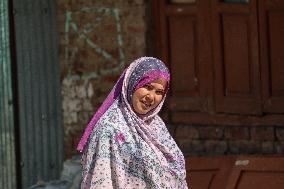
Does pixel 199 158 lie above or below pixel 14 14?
below

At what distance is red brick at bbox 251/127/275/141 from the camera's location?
8227 millimetres

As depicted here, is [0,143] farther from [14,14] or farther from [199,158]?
[199,158]

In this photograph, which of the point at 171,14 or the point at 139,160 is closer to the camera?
the point at 139,160

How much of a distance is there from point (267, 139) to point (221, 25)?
3.37 ft

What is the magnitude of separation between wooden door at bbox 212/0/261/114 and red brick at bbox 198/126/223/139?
0.18 m

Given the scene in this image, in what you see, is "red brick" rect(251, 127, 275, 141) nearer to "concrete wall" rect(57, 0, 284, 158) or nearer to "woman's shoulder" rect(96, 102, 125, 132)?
"concrete wall" rect(57, 0, 284, 158)

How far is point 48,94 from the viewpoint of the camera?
29.4 ft

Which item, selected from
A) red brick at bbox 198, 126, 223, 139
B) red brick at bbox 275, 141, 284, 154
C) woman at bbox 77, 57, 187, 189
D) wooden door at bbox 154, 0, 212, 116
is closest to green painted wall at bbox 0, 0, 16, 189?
wooden door at bbox 154, 0, 212, 116

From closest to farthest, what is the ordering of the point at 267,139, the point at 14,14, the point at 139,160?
1. the point at 139,160
2. the point at 267,139
3. the point at 14,14

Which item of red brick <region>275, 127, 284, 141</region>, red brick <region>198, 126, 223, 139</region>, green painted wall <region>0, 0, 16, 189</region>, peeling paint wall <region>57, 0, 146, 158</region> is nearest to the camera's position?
red brick <region>275, 127, 284, 141</region>

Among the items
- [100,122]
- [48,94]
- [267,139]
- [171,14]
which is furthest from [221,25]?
[100,122]

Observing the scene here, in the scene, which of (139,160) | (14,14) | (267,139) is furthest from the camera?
(14,14)

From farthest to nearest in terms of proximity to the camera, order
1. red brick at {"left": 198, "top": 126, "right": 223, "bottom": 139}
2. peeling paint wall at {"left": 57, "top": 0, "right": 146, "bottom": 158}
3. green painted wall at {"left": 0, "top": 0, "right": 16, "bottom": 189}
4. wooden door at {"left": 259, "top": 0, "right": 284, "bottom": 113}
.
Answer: green painted wall at {"left": 0, "top": 0, "right": 16, "bottom": 189}
peeling paint wall at {"left": 57, "top": 0, "right": 146, "bottom": 158}
red brick at {"left": 198, "top": 126, "right": 223, "bottom": 139}
wooden door at {"left": 259, "top": 0, "right": 284, "bottom": 113}

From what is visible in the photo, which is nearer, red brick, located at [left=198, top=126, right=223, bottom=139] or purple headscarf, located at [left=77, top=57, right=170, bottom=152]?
purple headscarf, located at [left=77, top=57, right=170, bottom=152]
